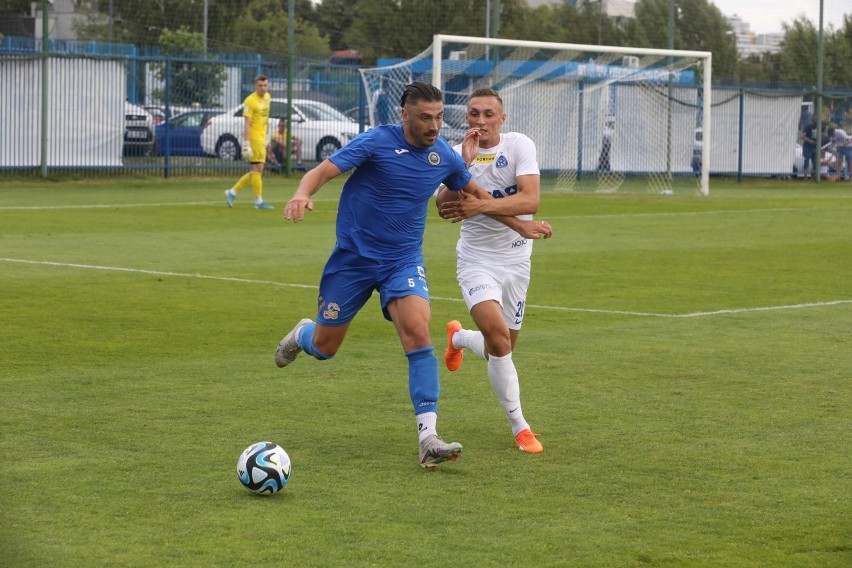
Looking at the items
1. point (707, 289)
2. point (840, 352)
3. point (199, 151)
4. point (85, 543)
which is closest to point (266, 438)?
point (85, 543)

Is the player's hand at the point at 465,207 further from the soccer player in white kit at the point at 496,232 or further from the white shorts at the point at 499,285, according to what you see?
the white shorts at the point at 499,285

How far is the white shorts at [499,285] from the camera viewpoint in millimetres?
7656

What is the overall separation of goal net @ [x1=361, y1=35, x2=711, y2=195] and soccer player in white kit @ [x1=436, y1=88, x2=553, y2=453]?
20.2m

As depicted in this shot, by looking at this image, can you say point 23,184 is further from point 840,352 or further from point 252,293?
point 840,352

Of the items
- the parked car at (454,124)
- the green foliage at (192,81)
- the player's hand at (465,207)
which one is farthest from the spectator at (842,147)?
the player's hand at (465,207)

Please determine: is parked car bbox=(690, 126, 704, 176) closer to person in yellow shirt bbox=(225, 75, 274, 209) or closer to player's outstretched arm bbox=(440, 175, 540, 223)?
person in yellow shirt bbox=(225, 75, 274, 209)

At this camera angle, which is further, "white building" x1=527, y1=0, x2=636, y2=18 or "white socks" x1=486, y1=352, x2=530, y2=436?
"white building" x1=527, y1=0, x2=636, y2=18

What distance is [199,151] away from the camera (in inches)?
1257

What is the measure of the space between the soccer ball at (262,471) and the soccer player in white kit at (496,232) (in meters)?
1.62

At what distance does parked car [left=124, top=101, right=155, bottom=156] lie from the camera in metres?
30.2

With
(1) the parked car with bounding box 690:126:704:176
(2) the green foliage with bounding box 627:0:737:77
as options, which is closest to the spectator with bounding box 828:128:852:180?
(1) the parked car with bounding box 690:126:704:176

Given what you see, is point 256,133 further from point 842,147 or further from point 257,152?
→ point 842,147

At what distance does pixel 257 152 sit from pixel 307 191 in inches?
686

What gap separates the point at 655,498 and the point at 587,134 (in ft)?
78.7
